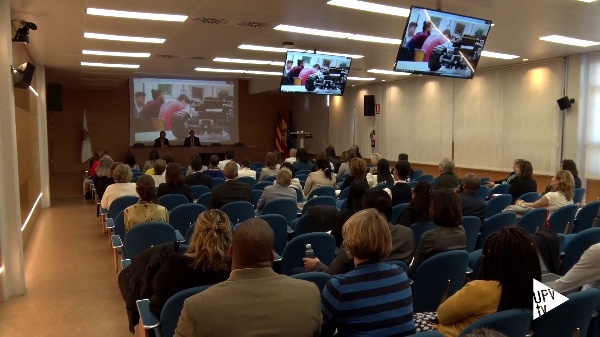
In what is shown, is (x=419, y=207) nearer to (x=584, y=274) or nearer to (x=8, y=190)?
(x=584, y=274)

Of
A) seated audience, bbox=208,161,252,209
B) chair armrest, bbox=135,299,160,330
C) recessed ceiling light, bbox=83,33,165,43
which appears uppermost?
recessed ceiling light, bbox=83,33,165,43

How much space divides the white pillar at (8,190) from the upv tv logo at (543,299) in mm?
5307

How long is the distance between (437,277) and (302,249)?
120 centimetres

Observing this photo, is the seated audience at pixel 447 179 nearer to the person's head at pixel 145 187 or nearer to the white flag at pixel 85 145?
the person's head at pixel 145 187

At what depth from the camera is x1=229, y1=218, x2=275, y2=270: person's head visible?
206 centimetres

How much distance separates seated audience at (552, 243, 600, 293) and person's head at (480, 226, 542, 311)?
792 mm

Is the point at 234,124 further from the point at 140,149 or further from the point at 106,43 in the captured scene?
the point at 106,43

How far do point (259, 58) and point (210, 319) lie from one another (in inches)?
412

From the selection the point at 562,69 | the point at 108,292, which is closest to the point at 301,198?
the point at 108,292

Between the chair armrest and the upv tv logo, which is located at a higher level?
the upv tv logo

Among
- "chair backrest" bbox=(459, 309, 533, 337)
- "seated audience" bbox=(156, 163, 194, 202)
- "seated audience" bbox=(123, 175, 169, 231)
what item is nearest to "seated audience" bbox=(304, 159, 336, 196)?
"seated audience" bbox=(156, 163, 194, 202)

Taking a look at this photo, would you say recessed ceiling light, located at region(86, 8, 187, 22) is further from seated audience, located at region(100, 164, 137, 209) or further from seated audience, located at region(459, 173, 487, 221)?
seated audience, located at region(459, 173, 487, 221)

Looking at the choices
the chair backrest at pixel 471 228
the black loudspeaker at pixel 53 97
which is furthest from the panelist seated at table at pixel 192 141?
the chair backrest at pixel 471 228

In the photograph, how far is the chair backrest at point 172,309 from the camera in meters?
2.51
